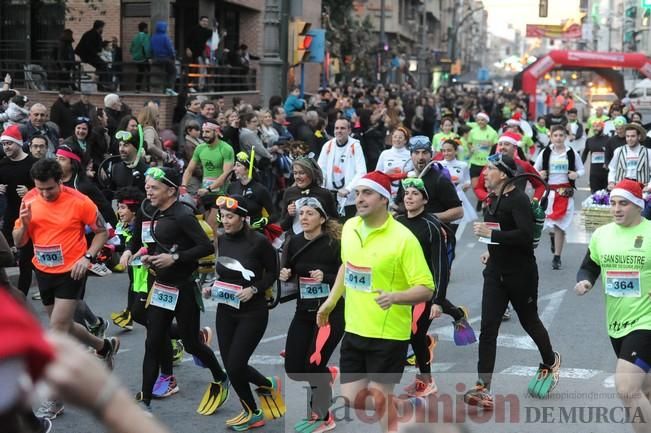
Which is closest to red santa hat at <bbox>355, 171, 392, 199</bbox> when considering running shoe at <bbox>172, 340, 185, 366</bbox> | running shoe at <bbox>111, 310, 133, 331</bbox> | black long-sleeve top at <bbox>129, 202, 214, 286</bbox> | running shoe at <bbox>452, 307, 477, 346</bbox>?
black long-sleeve top at <bbox>129, 202, 214, 286</bbox>

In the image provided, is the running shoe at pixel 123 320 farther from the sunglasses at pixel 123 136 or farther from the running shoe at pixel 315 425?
the running shoe at pixel 315 425

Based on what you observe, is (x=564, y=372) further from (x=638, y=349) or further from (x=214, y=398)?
(x=214, y=398)

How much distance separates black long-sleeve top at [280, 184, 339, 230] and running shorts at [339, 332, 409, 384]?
244 centimetres

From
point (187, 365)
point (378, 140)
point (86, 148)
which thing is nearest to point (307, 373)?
point (187, 365)

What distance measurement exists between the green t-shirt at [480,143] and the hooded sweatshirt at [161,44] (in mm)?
5945

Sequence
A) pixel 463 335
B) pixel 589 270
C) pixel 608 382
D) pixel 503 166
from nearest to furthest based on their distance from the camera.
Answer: pixel 589 270
pixel 503 166
pixel 608 382
pixel 463 335

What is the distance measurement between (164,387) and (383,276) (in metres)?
2.66

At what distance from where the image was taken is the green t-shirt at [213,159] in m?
14.1

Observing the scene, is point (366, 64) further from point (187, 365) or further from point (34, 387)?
point (34, 387)

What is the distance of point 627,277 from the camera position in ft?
21.9

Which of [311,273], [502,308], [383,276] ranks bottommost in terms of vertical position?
[502,308]

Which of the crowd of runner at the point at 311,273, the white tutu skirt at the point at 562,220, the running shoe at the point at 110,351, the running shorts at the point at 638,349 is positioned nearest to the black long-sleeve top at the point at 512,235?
the crowd of runner at the point at 311,273

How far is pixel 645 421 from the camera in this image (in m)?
6.30

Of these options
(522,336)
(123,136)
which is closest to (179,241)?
(522,336)
